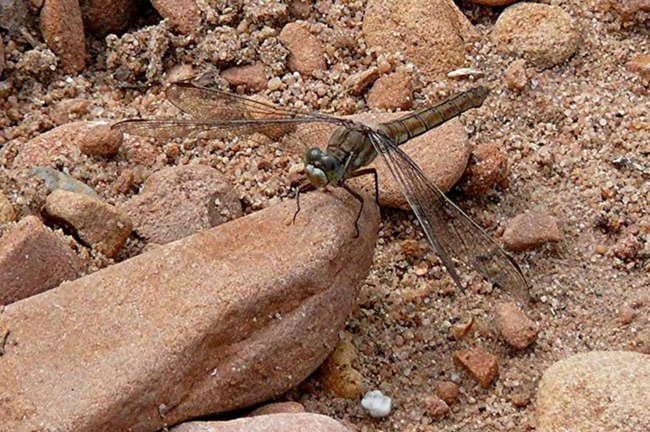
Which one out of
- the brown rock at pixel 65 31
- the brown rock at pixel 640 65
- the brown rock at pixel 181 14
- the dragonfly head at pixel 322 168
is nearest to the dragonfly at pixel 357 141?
the dragonfly head at pixel 322 168

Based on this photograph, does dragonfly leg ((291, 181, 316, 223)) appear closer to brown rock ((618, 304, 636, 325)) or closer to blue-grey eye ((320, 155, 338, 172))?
blue-grey eye ((320, 155, 338, 172))

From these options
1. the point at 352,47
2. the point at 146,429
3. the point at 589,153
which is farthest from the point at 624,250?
the point at 146,429

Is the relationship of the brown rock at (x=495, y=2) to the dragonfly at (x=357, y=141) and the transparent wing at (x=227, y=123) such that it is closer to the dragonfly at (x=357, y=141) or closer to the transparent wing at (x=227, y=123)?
the dragonfly at (x=357, y=141)

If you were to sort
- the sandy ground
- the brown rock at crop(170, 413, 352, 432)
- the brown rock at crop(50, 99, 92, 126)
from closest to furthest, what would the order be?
the brown rock at crop(170, 413, 352, 432) → the sandy ground → the brown rock at crop(50, 99, 92, 126)

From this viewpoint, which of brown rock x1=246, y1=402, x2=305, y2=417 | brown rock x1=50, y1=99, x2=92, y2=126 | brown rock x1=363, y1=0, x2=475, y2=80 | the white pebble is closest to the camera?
brown rock x1=246, y1=402, x2=305, y2=417

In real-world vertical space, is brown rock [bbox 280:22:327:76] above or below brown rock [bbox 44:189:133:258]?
above

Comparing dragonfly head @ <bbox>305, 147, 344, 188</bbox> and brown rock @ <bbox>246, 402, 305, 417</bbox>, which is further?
dragonfly head @ <bbox>305, 147, 344, 188</bbox>

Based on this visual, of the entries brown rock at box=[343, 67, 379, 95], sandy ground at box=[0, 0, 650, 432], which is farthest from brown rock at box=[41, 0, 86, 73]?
brown rock at box=[343, 67, 379, 95]

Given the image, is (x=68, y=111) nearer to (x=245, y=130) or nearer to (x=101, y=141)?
(x=101, y=141)
